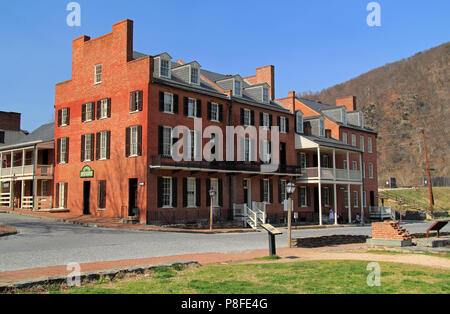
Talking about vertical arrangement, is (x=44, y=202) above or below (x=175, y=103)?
below

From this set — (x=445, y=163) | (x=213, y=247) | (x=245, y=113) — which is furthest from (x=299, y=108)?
(x=445, y=163)

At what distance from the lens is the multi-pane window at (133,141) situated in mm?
27922

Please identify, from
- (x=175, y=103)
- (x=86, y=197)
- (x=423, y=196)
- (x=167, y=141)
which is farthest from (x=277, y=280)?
(x=423, y=196)

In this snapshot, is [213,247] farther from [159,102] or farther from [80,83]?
[80,83]

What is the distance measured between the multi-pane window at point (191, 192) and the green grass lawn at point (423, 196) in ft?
130

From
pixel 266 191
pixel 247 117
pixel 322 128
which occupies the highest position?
pixel 322 128

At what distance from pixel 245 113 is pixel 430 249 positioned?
2237cm

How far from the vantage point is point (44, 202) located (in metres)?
33.8

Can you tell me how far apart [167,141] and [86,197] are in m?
7.92

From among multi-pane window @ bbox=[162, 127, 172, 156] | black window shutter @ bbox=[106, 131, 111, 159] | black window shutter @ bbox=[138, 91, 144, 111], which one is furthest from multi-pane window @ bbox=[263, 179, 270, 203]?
black window shutter @ bbox=[106, 131, 111, 159]

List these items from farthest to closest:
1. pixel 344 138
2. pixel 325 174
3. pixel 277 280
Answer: pixel 344 138 < pixel 325 174 < pixel 277 280

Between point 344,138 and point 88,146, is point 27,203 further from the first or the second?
point 344,138

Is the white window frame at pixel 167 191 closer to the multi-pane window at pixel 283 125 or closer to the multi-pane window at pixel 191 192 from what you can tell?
the multi-pane window at pixel 191 192
